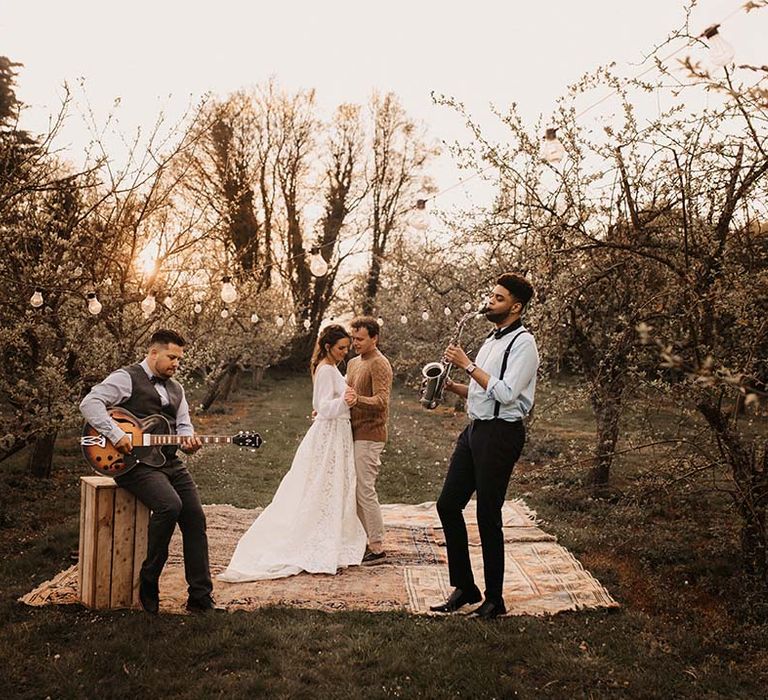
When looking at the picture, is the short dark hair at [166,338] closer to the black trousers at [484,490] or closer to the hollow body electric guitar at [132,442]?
the hollow body electric guitar at [132,442]

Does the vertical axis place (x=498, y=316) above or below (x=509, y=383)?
above

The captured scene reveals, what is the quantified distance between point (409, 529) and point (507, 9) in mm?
6152

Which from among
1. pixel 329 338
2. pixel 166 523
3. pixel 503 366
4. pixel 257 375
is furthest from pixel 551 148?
pixel 257 375

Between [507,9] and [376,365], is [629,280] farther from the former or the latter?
[507,9]

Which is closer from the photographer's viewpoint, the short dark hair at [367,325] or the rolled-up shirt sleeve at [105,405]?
the rolled-up shirt sleeve at [105,405]

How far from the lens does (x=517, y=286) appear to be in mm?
4312

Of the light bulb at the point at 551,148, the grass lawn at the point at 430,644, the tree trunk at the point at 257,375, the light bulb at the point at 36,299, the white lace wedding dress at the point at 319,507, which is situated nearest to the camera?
the grass lawn at the point at 430,644

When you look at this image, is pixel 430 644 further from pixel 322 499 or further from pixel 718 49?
pixel 718 49

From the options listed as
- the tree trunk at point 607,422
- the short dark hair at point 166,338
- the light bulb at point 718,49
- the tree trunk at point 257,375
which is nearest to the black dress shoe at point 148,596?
the short dark hair at point 166,338

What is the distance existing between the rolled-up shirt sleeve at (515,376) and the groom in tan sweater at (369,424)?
5.73 feet

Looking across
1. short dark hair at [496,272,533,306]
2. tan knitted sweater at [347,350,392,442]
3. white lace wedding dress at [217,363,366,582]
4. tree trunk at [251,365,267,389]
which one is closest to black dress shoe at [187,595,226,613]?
white lace wedding dress at [217,363,366,582]

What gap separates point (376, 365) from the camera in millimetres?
5883

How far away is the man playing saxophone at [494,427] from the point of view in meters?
4.17

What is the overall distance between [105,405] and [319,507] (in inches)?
81.6
